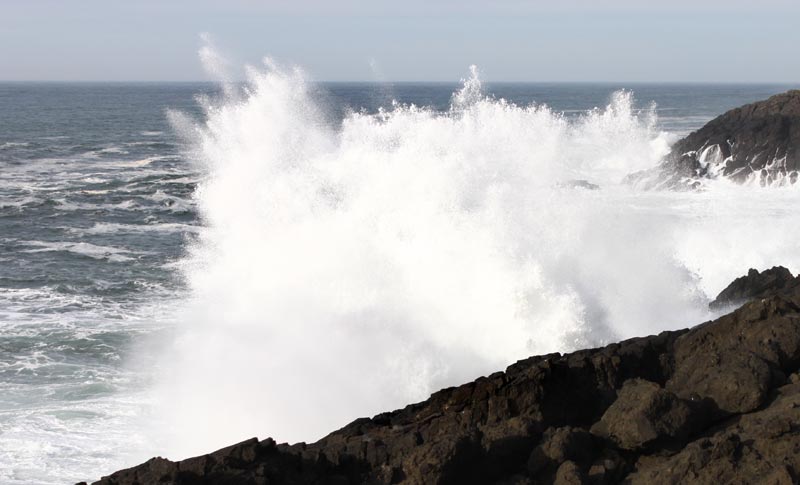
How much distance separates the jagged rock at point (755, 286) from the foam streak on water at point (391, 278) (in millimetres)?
497

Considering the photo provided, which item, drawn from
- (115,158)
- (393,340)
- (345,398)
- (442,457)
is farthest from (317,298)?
(115,158)

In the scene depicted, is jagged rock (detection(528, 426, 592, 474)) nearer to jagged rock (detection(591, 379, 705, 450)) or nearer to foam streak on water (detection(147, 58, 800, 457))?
jagged rock (detection(591, 379, 705, 450))

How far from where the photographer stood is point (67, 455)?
10.1m

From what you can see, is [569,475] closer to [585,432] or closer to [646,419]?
[585,432]

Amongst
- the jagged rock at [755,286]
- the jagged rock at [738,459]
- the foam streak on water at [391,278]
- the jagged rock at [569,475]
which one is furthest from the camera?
the jagged rock at [755,286]

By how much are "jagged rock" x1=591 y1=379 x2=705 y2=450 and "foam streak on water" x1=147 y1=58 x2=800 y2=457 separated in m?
4.49

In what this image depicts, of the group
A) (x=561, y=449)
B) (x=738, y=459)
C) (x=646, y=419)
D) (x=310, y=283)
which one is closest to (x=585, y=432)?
(x=561, y=449)

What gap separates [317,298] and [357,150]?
Result: 809 centimetres

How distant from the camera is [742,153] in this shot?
34.8 meters

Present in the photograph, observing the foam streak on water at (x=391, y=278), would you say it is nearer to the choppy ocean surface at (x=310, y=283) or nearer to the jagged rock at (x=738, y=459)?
the choppy ocean surface at (x=310, y=283)

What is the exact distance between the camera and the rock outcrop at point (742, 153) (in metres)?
33.1

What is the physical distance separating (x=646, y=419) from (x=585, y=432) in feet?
1.65

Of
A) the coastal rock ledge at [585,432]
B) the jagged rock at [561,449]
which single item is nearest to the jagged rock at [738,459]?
A: the coastal rock ledge at [585,432]

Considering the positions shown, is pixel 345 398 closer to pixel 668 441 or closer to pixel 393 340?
pixel 393 340
